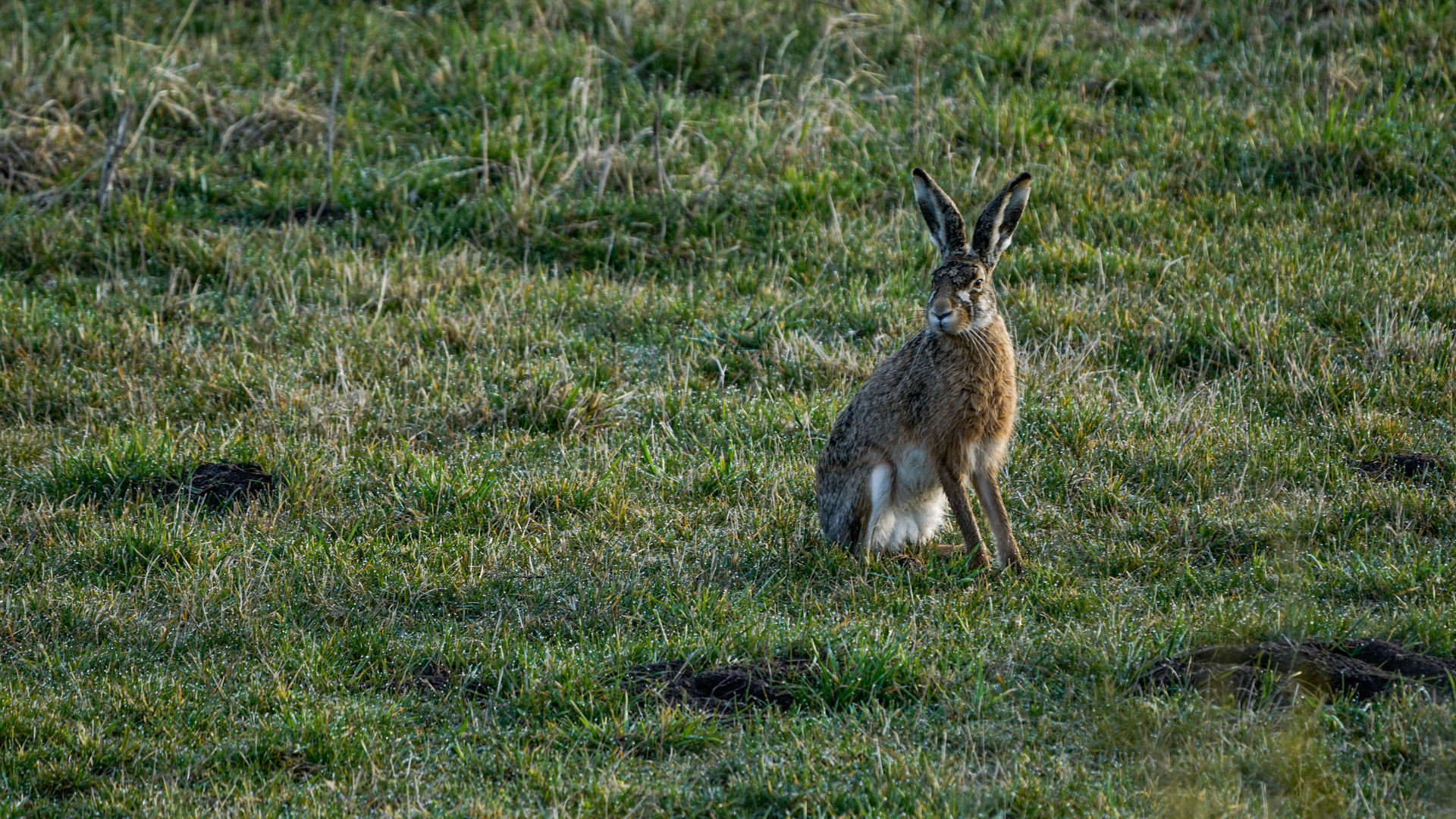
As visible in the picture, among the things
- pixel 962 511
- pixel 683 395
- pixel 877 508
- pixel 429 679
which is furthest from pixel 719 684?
pixel 683 395

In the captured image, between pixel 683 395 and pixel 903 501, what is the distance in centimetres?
192

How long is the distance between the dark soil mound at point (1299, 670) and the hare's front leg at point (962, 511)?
42.3 inches

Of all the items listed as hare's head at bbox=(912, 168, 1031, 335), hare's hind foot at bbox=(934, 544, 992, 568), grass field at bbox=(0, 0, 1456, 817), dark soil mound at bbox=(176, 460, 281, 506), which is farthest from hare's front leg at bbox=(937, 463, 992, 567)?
dark soil mound at bbox=(176, 460, 281, 506)

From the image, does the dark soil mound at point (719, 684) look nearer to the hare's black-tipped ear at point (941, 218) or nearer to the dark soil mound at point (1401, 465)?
the hare's black-tipped ear at point (941, 218)

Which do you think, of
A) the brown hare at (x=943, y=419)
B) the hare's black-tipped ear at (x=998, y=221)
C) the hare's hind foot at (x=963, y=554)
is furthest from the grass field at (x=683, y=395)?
the hare's black-tipped ear at (x=998, y=221)

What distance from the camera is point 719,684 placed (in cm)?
468

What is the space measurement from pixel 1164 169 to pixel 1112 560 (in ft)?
15.7

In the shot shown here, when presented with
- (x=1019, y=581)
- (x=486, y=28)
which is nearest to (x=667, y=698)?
(x=1019, y=581)

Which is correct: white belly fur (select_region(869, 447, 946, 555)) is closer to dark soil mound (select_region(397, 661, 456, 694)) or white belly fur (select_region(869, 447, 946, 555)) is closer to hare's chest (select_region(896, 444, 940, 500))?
hare's chest (select_region(896, 444, 940, 500))

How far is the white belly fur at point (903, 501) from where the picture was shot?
5.62m

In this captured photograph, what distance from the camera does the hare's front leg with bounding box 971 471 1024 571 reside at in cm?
551

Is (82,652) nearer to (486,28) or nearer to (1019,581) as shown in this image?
(1019,581)

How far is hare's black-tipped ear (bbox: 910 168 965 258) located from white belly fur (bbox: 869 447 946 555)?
0.77m

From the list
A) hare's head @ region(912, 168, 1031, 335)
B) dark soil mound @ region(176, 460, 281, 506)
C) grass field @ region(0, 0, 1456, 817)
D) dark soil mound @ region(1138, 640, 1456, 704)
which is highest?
hare's head @ region(912, 168, 1031, 335)
